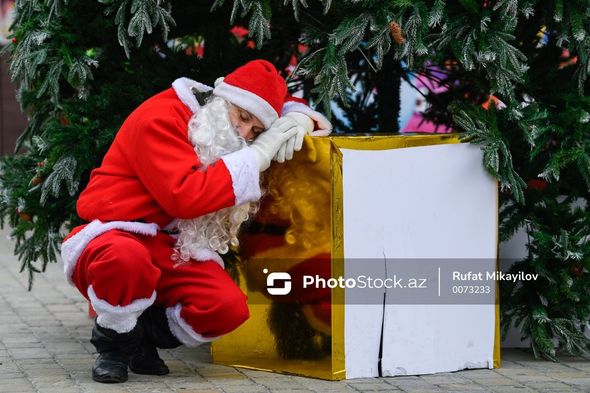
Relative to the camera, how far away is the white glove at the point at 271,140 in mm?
4332

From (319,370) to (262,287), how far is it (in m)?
0.43

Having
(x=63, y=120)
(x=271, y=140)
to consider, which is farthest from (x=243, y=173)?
(x=63, y=120)

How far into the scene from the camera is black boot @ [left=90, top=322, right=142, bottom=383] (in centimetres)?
441

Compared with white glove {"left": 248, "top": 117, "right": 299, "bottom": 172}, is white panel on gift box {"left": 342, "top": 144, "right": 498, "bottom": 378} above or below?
below

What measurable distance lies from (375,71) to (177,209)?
1158 millimetres

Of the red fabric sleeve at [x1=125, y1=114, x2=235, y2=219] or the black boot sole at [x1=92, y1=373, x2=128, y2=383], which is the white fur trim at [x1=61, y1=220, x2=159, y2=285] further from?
the black boot sole at [x1=92, y1=373, x2=128, y2=383]

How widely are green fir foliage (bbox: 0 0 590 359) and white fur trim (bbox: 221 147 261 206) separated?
17.3 inches

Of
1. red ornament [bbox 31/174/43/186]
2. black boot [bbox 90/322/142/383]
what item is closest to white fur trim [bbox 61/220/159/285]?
black boot [bbox 90/322/142/383]

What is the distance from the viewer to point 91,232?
4375 millimetres

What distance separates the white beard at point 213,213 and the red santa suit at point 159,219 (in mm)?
32

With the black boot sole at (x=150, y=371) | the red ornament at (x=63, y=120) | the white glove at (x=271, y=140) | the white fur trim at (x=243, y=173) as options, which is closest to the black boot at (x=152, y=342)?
the black boot sole at (x=150, y=371)

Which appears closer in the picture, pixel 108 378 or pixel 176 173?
pixel 176 173

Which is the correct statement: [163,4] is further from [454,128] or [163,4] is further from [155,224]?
[454,128]

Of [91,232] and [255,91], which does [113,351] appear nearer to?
[91,232]
